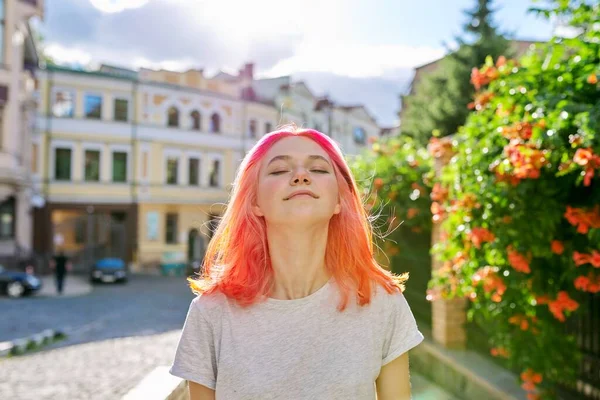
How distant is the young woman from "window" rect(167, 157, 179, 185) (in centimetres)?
3481

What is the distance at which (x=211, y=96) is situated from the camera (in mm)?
37500

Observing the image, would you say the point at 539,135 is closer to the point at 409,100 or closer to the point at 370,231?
the point at 370,231

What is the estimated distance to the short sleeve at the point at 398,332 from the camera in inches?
78.2

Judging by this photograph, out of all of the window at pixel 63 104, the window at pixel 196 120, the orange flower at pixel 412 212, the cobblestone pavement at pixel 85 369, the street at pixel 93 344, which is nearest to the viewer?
the cobblestone pavement at pixel 85 369

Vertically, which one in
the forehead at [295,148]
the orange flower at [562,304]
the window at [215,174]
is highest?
the window at [215,174]

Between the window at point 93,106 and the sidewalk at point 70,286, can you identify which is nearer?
the sidewalk at point 70,286

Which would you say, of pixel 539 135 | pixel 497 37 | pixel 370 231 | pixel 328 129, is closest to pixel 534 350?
pixel 539 135

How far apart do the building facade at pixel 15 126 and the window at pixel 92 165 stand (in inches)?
159

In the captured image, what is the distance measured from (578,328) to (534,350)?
954mm

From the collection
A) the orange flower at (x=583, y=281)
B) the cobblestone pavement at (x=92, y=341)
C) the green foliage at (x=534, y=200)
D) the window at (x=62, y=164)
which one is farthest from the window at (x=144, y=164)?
the orange flower at (x=583, y=281)

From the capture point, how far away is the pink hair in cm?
208

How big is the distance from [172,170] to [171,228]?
3.40m

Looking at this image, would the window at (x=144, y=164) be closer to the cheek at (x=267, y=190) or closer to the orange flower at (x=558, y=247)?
the orange flower at (x=558, y=247)

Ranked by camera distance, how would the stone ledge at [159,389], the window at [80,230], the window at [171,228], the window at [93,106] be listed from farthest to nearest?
the window at [171,228] < the window at [80,230] < the window at [93,106] < the stone ledge at [159,389]
